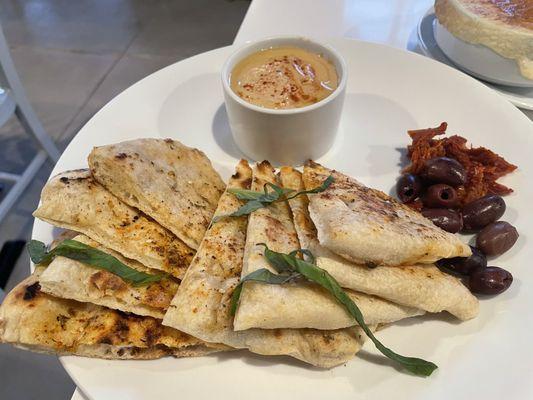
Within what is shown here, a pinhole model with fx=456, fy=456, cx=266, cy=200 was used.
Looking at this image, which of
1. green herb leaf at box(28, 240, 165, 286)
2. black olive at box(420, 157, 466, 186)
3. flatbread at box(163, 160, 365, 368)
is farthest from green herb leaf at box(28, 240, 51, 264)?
black olive at box(420, 157, 466, 186)

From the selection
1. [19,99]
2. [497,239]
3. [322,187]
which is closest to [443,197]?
[497,239]

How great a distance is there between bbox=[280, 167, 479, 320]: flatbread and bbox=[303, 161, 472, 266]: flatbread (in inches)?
1.3

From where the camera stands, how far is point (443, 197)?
1994 mm

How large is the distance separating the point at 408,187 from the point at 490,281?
57 centimetres

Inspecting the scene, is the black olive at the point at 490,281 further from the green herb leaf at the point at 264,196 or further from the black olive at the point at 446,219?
the green herb leaf at the point at 264,196

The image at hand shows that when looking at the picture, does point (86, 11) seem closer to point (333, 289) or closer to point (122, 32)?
point (122, 32)

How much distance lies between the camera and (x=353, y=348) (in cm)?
154

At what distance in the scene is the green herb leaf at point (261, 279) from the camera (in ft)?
4.77

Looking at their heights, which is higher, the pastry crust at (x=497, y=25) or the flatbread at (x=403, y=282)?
the pastry crust at (x=497, y=25)

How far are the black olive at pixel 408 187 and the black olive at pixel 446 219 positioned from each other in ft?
0.61

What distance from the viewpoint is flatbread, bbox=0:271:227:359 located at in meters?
1.54

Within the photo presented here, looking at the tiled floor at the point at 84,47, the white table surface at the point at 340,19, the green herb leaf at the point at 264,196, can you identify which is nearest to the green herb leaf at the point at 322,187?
the green herb leaf at the point at 264,196

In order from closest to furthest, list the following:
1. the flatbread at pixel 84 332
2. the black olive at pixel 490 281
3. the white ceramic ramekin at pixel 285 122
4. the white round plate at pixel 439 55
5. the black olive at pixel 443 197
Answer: the flatbread at pixel 84 332, the black olive at pixel 490 281, the black olive at pixel 443 197, the white ceramic ramekin at pixel 285 122, the white round plate at pixel 439 55

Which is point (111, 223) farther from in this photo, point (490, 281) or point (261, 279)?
point (490, 281)
